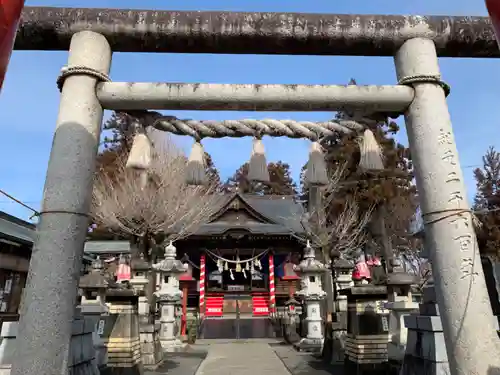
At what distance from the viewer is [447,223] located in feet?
10.1

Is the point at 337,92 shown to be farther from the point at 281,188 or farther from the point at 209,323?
the point at 281,188

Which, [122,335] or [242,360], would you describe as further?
[242,360]

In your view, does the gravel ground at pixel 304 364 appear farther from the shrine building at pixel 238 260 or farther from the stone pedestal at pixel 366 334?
the shrine building at pixel 238 260

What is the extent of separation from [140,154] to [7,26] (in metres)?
2.07

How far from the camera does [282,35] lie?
3.58 m

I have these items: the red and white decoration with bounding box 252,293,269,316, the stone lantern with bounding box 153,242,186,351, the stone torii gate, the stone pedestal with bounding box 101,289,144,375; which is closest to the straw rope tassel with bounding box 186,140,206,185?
the stone torii gate

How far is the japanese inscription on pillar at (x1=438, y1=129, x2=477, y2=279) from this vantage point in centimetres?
296

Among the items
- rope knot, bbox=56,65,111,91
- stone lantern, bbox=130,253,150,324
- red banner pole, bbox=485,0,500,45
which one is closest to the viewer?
red banner pole, bbox=485,0,500,45

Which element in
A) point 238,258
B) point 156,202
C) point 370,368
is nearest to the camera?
point 370,368

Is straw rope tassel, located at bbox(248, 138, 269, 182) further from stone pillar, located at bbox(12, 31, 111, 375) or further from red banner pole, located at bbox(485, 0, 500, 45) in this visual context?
red banner pole, located at bbox(485, 0, 500, 45)

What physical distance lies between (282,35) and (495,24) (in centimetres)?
199

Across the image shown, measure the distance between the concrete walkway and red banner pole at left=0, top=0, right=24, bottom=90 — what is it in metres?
8.08

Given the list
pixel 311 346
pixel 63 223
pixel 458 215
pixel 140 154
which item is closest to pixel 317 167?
pixel 458 215

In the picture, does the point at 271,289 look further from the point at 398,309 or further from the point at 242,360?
the point at 398,309
